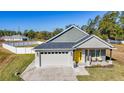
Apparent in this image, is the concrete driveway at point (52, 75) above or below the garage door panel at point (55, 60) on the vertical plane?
below

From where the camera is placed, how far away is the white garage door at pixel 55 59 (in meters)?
18.0

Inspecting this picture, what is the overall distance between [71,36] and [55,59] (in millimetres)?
4776

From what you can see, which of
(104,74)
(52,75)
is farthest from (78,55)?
(52,75)

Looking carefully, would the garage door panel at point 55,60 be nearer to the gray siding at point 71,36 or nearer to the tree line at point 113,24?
the gray siding at point 71,36

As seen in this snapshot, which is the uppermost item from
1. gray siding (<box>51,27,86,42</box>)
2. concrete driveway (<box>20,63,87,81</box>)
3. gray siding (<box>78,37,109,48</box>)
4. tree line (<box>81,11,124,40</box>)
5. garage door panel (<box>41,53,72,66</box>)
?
tree line (<box>81,11,124,40</box>)

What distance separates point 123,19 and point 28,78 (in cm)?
4100

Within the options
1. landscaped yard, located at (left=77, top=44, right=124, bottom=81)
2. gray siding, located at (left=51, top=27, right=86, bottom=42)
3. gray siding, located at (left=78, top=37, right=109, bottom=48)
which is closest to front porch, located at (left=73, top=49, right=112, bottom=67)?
gray siding, located at (left=78, top=37, right=109, bottom=48)

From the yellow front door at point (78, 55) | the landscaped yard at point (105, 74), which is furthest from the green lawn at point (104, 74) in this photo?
the yellow front door at point (78, 55)

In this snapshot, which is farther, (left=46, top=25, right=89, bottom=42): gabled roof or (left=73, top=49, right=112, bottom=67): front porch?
(left=46, top=25, right=89, bottom=42): gabled roof

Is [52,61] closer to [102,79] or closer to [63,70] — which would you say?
[63,70]

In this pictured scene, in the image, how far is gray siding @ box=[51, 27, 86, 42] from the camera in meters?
21.0

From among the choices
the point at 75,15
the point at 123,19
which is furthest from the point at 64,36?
the point at 123,19

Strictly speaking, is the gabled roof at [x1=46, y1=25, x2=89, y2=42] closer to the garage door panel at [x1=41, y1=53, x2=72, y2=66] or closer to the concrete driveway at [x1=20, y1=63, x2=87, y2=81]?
the garage door panel at [x1=41, y1=53, x2=72, y2=66]
